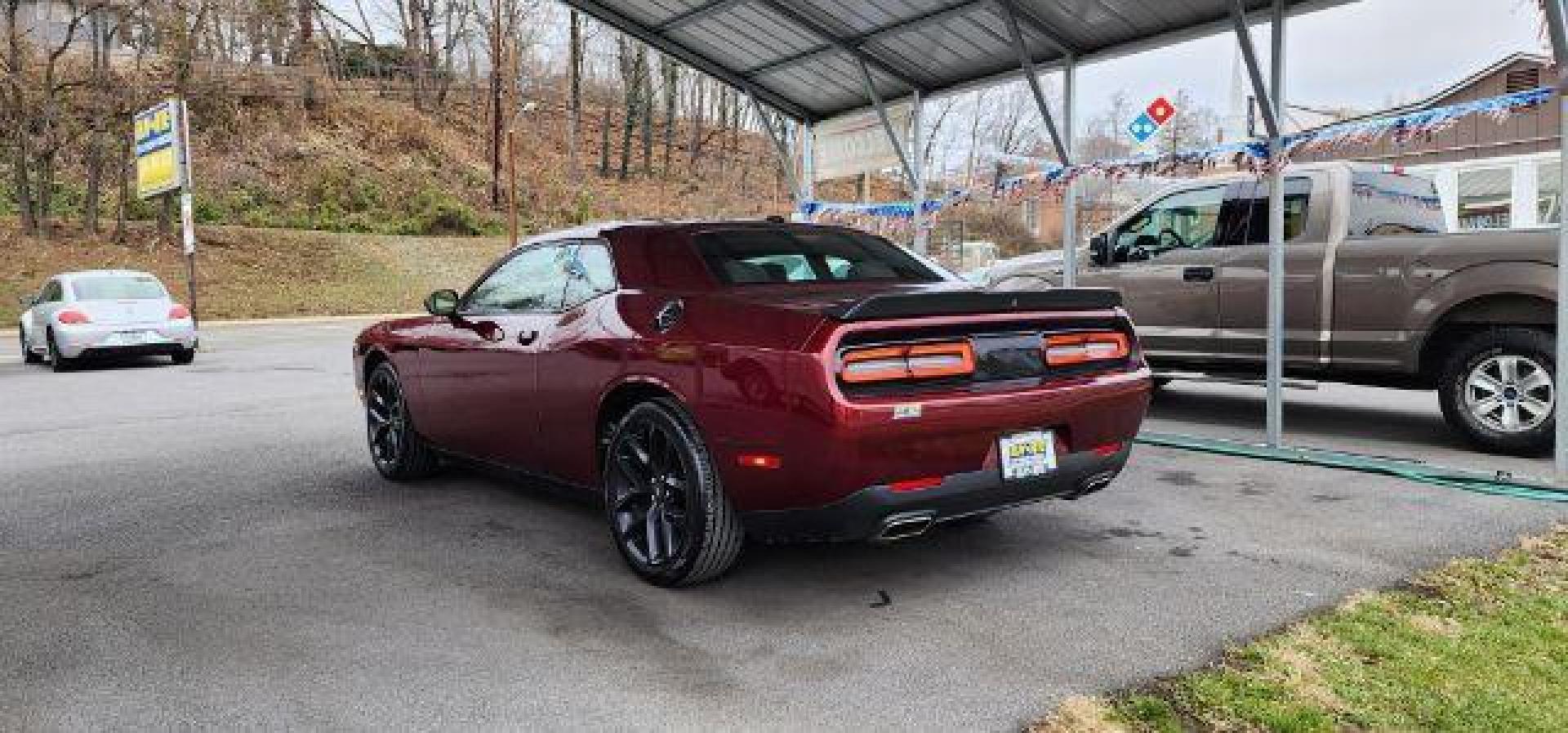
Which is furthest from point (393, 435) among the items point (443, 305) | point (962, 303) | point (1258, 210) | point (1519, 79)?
point (1519, 79)

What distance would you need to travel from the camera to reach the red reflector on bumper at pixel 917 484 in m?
3.68

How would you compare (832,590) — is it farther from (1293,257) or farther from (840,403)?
(1293,257)

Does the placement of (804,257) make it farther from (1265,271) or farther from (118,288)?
(118,288)

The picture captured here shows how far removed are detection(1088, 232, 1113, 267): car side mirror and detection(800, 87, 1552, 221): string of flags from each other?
2.68 feet

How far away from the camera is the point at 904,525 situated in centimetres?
374

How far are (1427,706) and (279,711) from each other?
3.17 meters

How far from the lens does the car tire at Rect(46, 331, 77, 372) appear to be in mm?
14055

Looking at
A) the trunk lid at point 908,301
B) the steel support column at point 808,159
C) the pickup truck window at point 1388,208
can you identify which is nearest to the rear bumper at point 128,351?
the steel support column at point 808,159

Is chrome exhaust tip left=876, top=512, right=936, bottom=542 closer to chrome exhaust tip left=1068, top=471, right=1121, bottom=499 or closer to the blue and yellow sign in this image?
chrome exhaust tip left=1068, top=471, right=1121, bottom=499

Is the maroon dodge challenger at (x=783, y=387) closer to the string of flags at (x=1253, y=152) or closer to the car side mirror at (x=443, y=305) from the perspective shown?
the car side mirror at (x=443, y=305)

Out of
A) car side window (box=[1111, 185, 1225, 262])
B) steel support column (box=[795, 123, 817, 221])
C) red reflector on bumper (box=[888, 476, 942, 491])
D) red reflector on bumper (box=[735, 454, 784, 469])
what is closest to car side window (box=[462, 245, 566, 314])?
red reflector on bumper (box=[735, 454, 784, 469])

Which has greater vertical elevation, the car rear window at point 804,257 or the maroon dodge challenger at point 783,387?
the car rear window at point 804,257

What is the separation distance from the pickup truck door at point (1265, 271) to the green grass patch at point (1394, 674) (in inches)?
154

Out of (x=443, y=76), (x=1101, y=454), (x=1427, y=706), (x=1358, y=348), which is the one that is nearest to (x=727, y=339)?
(x=1101, y=454)
